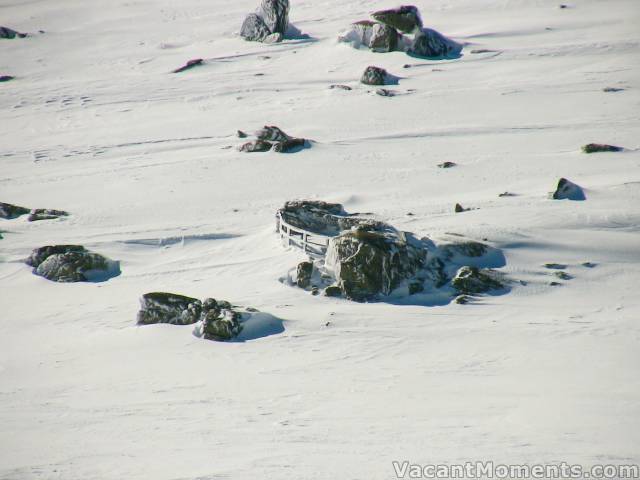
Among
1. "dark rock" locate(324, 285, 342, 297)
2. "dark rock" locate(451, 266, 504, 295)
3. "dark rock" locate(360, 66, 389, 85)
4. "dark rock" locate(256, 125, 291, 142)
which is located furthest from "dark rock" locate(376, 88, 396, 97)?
"dark rock" locate(324, 285, 342, 297)

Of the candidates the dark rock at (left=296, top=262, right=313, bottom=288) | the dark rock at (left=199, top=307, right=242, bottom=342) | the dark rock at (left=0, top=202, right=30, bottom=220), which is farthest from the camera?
the dark rock at (left=0, top=202, right=30, bottom=220)

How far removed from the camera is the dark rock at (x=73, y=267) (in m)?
11.7

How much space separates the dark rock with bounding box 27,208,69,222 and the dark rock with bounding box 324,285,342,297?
7081 millimetres

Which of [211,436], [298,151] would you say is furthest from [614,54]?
[211,436]

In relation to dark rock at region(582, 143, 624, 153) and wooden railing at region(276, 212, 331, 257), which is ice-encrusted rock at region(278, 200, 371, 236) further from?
dark rock at region(582, 143, 624, 153)

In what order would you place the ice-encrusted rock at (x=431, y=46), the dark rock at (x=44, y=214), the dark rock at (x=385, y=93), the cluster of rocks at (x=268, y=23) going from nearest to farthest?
1. the dark rock at (x=44, y=214)
2. the dark rock at (x=385, y=93)
3. the ice-encrusted rock at (x=431, y=46)
4. the cluster of rocks at (x=268, y=23)

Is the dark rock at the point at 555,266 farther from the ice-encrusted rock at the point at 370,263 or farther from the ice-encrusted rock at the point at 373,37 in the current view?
the ice-encrusted rock at the point at 373,37

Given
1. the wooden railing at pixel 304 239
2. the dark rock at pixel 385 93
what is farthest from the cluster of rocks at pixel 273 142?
the wooden railing at pixel 304 239

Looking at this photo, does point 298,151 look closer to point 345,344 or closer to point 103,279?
point 103,279

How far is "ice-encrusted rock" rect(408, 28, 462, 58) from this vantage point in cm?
2405

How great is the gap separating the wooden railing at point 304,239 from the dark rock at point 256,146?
544 cm

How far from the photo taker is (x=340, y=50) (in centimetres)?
2525

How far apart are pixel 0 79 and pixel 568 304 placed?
2344 centimetres

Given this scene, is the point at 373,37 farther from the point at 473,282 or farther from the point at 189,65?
the point at 473,282
